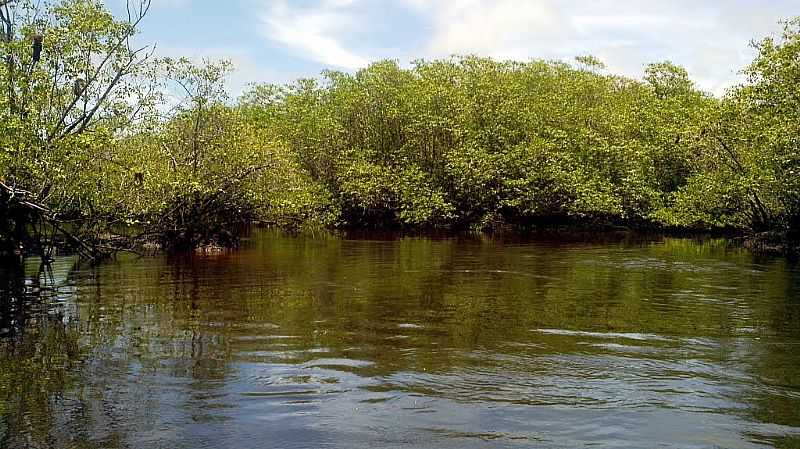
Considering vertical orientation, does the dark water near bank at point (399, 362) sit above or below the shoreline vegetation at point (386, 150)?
below

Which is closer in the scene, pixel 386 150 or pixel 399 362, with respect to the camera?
pixel 399 362

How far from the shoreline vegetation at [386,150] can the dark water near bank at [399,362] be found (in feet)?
16.0

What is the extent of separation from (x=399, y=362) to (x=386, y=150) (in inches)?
2105

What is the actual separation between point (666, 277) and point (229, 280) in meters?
14.6

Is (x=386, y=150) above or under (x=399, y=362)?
above

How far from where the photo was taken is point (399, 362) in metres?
11.9

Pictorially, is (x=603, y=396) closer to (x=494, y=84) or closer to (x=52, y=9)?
(x=52, y=9)

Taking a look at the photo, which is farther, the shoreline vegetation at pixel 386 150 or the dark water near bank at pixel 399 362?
the shoreline vegetation at pixel 386 150

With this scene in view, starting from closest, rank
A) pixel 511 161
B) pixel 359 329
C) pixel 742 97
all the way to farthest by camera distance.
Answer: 1. pixel 359 329
2. pixel 742 97
3. pixel 511 161

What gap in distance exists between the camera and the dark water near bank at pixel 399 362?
862 cm

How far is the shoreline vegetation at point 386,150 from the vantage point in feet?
84.3

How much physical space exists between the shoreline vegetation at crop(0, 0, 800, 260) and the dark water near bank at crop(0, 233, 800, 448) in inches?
191

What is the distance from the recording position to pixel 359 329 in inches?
586

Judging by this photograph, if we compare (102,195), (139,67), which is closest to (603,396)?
(102,195)
